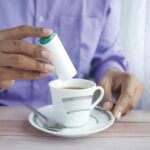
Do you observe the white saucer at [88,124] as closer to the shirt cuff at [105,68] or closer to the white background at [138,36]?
the shirt cuff at [105,68]

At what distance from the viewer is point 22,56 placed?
743 millimetres

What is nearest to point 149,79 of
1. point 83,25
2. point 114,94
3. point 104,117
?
point 83,25

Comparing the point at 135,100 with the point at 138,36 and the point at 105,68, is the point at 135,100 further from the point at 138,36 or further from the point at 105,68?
the point at 138,36

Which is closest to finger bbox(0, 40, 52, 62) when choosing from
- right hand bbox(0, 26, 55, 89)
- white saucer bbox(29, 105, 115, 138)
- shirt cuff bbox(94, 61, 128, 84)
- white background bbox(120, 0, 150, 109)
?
right hand bbox(0, 26, 55, 89)

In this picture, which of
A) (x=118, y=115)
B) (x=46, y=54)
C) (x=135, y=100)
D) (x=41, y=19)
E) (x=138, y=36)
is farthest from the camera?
(x=138, y=36)

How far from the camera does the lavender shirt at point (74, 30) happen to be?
3.66ft

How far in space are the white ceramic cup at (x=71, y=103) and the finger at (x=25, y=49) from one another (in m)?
0.08

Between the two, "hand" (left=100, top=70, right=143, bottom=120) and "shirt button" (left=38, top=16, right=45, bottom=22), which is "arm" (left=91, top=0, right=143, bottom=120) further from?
"shirt button" (left=38, top=16, right=45, bottom=22)

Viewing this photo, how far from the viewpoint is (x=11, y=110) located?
0.88 m

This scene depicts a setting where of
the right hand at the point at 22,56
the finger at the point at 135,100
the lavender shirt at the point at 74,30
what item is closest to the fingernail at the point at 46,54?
the right hand at the point at 22,56

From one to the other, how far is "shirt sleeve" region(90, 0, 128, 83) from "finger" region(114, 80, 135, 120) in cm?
22

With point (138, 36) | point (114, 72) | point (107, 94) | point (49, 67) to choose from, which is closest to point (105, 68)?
point (114, 72)

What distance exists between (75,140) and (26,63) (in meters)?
0.17

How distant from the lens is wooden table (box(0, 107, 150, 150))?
27.5 inches
